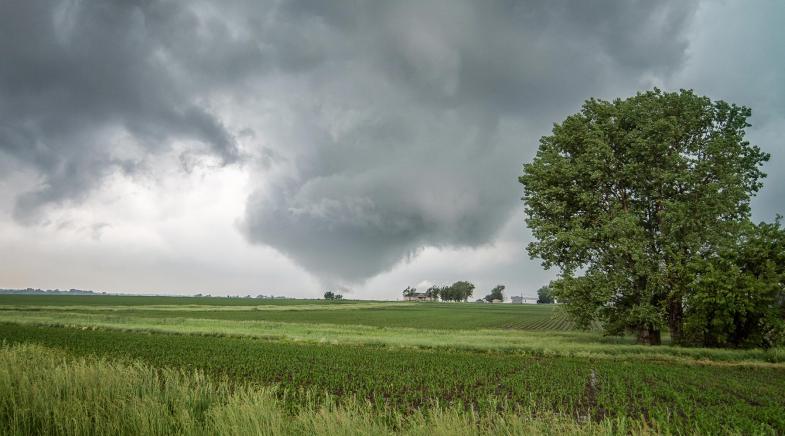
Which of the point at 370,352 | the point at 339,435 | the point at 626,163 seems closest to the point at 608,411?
the point at 339,435

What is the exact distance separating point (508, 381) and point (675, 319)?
883 inches

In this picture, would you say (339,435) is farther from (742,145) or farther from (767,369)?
(742,145)

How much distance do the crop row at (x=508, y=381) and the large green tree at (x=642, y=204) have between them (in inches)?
349

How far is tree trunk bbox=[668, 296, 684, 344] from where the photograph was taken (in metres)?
33.2

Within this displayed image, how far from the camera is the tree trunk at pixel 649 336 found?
33.5 meters

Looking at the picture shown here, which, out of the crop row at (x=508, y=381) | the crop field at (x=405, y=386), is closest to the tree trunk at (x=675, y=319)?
the crop field at (x=405, y=386)

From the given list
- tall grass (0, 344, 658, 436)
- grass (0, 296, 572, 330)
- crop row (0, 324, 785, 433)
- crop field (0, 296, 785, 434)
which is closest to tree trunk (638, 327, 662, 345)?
crop field (0, 296, 785, 434)

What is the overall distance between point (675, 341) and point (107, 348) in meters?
40.5

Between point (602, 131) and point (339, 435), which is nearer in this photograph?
point (339, 435)

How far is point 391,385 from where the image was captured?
17.8 m

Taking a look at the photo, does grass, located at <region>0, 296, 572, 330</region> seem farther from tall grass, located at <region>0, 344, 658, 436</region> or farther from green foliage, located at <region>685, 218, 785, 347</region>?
tall grass, located at <region>0, 344, 658, 436</region>

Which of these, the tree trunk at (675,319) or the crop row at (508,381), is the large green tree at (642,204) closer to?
the tree trunk at (675,319)

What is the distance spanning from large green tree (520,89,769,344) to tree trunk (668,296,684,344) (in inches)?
3.0

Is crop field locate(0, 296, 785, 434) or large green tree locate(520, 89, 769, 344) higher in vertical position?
large green tree locate(520, 89, 769, 344)
